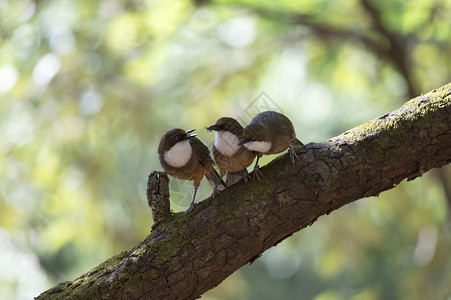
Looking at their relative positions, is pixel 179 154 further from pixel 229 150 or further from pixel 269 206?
pixel 269 206

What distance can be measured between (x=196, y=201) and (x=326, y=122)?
23.3 ft

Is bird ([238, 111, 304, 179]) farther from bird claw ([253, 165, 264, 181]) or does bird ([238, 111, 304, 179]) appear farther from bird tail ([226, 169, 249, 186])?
bird tail ([226, 169, 249, 186])

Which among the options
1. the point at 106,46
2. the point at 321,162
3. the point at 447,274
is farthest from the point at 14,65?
the point at 447,274

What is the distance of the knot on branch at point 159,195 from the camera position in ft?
8.40

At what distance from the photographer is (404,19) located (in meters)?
6.25

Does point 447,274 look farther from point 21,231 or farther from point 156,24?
point 21,231

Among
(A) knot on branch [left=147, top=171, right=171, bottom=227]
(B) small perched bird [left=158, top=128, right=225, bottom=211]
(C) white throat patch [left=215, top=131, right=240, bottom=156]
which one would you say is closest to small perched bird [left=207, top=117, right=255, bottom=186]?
(C) white throat patch [left=215, top=131, right=240, bottom=156]

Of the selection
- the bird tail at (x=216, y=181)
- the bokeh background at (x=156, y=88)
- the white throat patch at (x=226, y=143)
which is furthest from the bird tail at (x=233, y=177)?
the bokeh background at (x=156, y=88)

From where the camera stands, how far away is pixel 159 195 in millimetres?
2578

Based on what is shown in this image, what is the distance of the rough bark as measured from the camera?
2.42 metres

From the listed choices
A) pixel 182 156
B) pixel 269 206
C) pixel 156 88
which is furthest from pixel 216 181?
pixel 156 88

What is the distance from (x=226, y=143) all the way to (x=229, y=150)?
0.15 feet

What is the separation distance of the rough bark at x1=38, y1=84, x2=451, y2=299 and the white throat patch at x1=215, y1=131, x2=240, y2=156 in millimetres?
205

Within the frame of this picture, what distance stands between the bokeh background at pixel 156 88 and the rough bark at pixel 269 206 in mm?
3204
